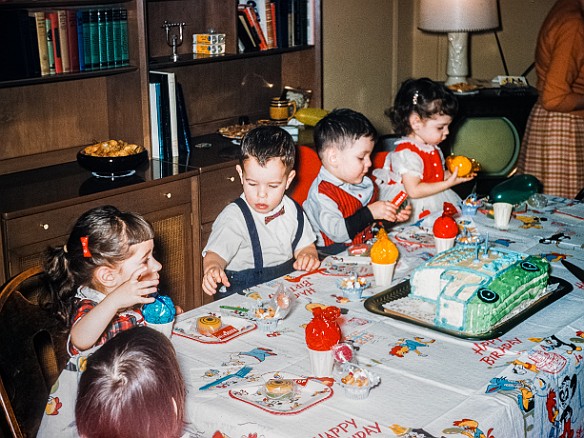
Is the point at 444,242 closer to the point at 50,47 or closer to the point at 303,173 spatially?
the point at 303,173

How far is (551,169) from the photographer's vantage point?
4.68 meters

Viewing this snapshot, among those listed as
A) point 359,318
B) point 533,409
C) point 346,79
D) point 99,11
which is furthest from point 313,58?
point 533,409

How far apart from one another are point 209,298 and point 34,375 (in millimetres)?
1779

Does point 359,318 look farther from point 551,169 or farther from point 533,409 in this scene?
point 551,169

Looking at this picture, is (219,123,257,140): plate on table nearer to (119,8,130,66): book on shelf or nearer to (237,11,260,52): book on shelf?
(237,11,260,52): book on shelf

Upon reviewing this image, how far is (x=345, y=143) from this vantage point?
9.61 feet

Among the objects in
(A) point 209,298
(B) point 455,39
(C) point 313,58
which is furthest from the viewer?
(B) point 455,39

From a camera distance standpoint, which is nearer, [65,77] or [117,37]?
[65,77]

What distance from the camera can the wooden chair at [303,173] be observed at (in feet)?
10.9

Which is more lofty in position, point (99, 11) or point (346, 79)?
point (99, 11)

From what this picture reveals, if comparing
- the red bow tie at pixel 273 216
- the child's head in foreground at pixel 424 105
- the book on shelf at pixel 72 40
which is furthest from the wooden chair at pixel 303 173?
the book on shelf at pixel 72 40

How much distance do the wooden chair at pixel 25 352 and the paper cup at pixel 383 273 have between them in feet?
2.80

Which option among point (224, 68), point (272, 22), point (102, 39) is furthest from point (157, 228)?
point (272, 22)

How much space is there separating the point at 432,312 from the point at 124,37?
2.06 metres
